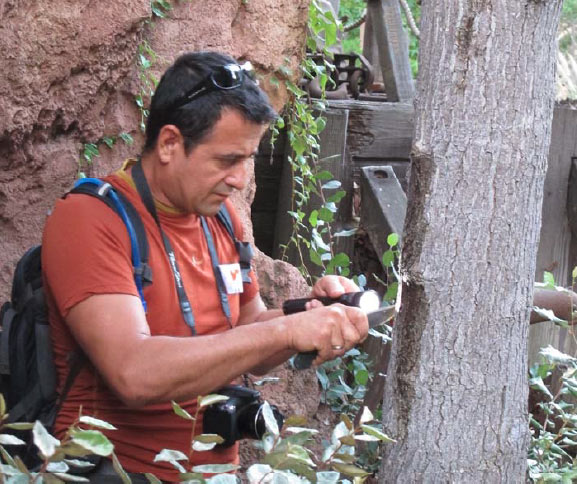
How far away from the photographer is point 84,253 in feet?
8.09

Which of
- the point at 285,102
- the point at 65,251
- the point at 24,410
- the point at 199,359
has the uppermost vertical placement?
the point at 285,102

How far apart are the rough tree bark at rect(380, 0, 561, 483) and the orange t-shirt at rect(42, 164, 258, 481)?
0.58 m

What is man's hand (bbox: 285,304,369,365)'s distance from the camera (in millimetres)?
2391

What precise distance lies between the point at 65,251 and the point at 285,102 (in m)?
2.35

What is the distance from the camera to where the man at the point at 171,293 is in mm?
2383

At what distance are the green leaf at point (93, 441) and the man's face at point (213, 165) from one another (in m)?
1.02

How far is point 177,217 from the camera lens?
2.82m

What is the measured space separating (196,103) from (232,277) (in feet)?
1.82

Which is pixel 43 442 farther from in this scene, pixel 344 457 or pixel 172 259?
pixel 172 259

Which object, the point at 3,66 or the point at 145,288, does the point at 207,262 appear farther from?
the point at 3,66

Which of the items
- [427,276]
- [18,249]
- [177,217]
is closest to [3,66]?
[18,249]

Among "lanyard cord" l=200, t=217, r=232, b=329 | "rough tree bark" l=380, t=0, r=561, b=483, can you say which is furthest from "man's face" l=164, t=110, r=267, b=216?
"rough tree bark" l=380, t=0, r=561, b=483

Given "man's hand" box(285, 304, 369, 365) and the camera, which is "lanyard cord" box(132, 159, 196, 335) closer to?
the camera

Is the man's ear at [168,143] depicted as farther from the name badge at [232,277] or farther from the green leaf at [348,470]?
the green leaf at [348,470]
